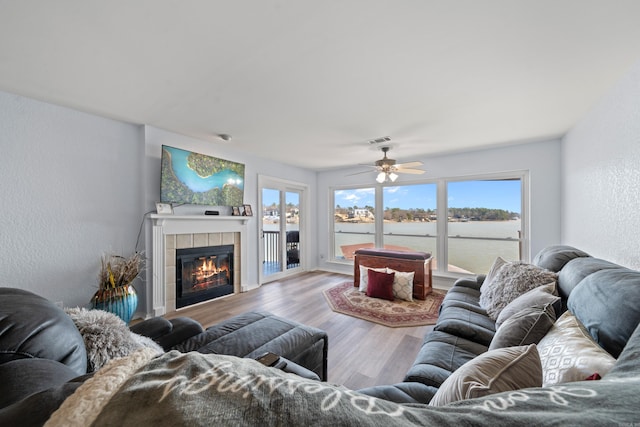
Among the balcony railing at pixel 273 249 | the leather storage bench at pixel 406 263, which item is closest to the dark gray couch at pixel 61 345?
the leather storage bench at pixel 406 263

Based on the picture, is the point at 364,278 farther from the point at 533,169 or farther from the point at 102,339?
A: the point at 102,339

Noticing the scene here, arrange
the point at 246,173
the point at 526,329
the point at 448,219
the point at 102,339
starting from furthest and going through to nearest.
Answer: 1. the point at 448,219
2. the point at 246,173
3. the point at 526,329
4. the point at 102,339

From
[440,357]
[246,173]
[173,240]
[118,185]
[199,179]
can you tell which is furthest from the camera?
[246,173]

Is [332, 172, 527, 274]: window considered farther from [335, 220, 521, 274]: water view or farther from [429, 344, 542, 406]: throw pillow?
[429, 344, 542, 406]: throw pillow

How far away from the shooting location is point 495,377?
0.74 m

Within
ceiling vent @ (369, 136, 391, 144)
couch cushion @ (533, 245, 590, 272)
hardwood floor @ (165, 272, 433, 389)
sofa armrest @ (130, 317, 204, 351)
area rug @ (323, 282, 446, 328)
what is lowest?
hardwood floor @ (165, 272, 433, 389)

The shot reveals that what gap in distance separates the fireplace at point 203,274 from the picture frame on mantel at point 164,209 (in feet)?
1.75

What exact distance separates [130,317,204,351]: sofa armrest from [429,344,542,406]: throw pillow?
59.6 inches

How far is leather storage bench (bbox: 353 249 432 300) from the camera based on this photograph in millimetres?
3627

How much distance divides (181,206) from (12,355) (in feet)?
9.00

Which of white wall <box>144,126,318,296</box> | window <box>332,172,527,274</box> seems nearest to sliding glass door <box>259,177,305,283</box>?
white wall <box>144,126,318,296</box>

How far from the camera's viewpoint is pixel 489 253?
3.97m

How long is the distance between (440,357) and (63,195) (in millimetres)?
3622

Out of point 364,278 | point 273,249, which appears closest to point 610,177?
point 364,278
